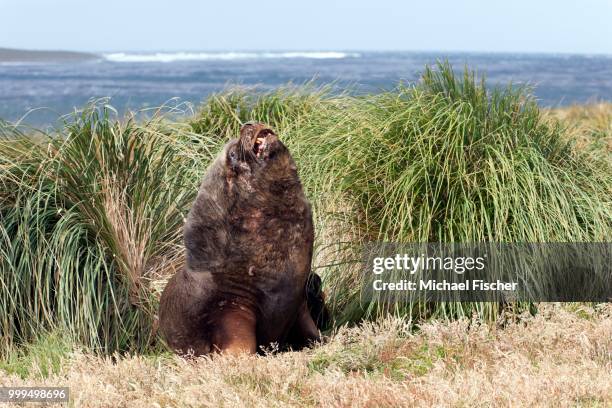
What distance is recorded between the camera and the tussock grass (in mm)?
5527

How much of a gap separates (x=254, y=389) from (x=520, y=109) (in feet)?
10.5

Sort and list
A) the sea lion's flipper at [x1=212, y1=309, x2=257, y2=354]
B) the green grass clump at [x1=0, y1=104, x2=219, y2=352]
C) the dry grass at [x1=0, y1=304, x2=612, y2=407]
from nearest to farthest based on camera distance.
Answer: the dry grass at [x1=0, y1=304, x2=612, y2=407], the sea lion's flipper at [x1=212, y1=309, x2=257, y2=354], the green grass clump at [x1=0, y1=104, x2=219, y2=352]

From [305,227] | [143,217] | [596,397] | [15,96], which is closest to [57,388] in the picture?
[305,227]

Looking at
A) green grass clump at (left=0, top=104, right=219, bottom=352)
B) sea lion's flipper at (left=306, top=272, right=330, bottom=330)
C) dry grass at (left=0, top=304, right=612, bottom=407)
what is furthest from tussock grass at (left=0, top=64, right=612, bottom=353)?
dry grass at (left=0, top=304, right=612, bottom=407)

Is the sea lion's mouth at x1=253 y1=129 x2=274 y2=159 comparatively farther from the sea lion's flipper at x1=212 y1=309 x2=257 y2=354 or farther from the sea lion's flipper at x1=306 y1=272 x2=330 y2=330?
the sea lion's flipper at x1=306 y1=272 x2=330 y2=330

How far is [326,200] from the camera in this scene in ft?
19.2

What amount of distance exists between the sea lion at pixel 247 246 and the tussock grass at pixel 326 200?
1.00 meters

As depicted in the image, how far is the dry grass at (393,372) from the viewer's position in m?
3.72

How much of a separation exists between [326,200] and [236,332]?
157 cm

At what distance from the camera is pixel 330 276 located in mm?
5738

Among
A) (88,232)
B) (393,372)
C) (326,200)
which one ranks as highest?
(326,200)

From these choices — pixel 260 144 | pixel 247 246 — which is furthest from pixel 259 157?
pixel 247 246

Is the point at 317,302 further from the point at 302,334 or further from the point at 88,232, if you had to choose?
the point at 88,232

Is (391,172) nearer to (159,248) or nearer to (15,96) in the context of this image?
(159,248)
